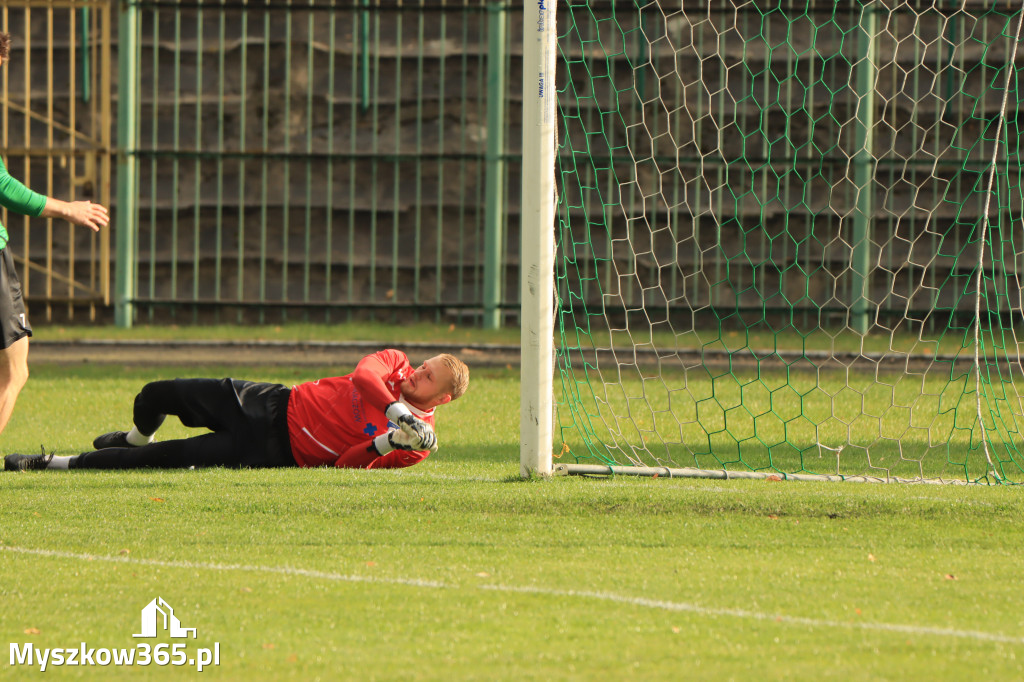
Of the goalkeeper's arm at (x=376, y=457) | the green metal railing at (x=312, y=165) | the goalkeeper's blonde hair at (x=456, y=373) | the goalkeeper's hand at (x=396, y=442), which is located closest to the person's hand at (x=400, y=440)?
the goalkeeper's hand at (x=396, y=442)

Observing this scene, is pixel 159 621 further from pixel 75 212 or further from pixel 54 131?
pixel 54 131

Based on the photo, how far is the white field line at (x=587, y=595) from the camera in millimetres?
3172

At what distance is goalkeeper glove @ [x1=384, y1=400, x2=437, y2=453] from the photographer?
16.1 ft

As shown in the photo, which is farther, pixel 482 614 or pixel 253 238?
pixel 253 238

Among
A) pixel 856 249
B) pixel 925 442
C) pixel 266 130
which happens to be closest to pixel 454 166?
pixel 266 130

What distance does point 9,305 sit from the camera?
17.1ft

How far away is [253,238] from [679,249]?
15.2ft

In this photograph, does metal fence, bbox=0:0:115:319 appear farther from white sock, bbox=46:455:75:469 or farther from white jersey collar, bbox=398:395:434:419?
white jersey collar, bbox=398:395:434:419

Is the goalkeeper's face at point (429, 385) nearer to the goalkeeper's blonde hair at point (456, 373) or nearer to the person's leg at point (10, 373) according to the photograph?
the goalkeeper's blonde hair at point (456, 373)

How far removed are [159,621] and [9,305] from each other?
252 cm

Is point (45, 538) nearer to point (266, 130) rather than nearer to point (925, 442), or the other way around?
point (925, 442)

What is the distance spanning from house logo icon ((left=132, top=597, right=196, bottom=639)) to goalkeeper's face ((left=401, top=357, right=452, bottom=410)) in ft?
6.49

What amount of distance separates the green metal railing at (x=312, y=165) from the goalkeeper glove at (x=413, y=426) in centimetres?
782

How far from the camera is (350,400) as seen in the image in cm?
529
